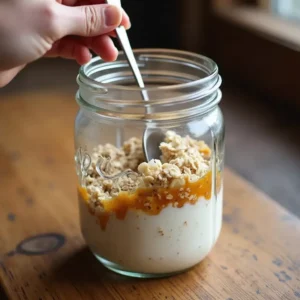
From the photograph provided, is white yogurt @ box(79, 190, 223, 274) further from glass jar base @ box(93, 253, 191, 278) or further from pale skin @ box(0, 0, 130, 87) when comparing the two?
pale skin @ box(0, 0, 130, 87)

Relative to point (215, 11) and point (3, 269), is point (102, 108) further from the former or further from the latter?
point (215, 11)

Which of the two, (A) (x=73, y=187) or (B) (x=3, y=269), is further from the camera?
(A) (x=73, y=187)

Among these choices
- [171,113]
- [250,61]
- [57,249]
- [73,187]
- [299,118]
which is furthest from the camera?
[250,61]

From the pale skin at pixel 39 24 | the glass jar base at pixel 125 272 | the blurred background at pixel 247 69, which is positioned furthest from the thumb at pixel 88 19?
the blurred background at pixel 247 69

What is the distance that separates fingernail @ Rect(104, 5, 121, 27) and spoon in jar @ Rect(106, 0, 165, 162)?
39 millimetres

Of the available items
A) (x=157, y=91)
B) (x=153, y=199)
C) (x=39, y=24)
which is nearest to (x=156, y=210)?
(x=153, y=199)

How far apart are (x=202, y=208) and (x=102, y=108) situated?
0.53 feet

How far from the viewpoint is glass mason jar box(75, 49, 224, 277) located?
1.94 ft

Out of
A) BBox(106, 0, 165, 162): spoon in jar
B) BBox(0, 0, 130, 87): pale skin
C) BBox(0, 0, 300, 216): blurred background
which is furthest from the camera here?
BBox(0, 0, 300, 216): blurred background

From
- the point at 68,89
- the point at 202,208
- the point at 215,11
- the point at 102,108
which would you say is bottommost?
the point at 68,89

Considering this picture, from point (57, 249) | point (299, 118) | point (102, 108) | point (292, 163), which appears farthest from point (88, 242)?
point (299, 118)

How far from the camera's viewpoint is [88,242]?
66 centimetres

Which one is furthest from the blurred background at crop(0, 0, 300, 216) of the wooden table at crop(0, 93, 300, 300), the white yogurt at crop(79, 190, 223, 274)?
the white yogurt at crop(79, 190, 223, 274)

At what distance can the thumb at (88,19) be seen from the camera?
56 cm
